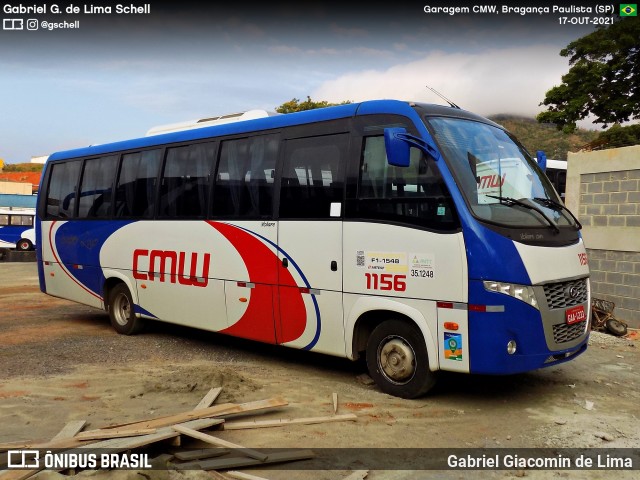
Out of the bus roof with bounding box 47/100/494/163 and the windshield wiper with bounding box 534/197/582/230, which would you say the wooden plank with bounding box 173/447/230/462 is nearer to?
the bus roof with bounding box 47/100/494/163

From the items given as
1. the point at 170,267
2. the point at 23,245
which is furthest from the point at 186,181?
the point at 23,245

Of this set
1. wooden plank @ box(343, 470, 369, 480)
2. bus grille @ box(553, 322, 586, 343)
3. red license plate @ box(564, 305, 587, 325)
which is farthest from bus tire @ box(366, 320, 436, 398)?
wooden plank @ box(343, 470, 369, 480)

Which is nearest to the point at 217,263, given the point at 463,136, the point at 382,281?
the point at 382,281

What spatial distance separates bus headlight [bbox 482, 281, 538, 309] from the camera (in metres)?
5.80

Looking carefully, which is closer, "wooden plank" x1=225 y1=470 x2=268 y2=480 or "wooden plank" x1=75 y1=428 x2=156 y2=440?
"wooden plank" x1=225 y1=470 x2=268 y2=480

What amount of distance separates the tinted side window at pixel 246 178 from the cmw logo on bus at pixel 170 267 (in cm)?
88

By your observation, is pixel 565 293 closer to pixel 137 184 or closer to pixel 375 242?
pixel 375 242

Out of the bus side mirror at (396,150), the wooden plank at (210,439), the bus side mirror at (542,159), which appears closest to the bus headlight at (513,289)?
the bus side mirror at (396,150)

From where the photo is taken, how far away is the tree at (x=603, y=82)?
27359mm

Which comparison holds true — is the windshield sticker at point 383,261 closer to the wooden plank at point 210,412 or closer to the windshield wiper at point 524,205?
the windshield wiper at point 524,205

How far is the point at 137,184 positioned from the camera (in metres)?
10.2

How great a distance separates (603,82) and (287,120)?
81.2 feet

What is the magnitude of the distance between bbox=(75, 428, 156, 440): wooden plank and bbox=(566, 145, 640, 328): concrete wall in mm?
9262

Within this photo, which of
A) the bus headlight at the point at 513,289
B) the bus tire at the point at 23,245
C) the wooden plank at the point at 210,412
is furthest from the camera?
the bus tire at the point at 23,245
